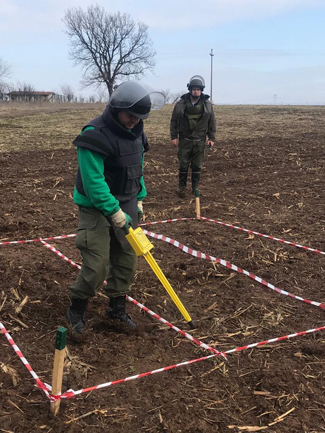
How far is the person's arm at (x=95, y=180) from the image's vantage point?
3.45 m

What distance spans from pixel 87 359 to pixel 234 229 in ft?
13.0

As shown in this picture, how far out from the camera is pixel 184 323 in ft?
14.1

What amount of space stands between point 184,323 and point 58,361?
1.87 metres

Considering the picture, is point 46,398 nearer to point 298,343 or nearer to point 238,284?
point 298,343

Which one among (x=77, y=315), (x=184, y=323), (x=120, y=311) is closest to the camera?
(x=77, y=315)

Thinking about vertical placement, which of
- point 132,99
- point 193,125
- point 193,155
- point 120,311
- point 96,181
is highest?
point 132,99

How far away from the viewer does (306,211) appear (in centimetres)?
806

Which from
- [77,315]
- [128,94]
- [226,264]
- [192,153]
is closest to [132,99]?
[128,94]

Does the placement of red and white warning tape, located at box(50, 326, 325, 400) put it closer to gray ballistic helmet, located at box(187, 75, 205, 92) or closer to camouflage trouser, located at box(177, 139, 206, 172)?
camouflage trouser, located at box(177, 139, 206, 172)

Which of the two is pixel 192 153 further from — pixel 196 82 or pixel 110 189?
pixel 110 189

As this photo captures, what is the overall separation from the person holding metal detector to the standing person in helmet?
4520 millimetres

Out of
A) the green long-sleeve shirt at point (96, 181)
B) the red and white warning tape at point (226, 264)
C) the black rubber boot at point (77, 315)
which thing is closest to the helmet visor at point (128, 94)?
the green long-sleeve shirt at point (96, 181)

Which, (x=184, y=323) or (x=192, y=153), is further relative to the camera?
(x=192, y=153)

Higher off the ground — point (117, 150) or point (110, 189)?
point (117, 150)
